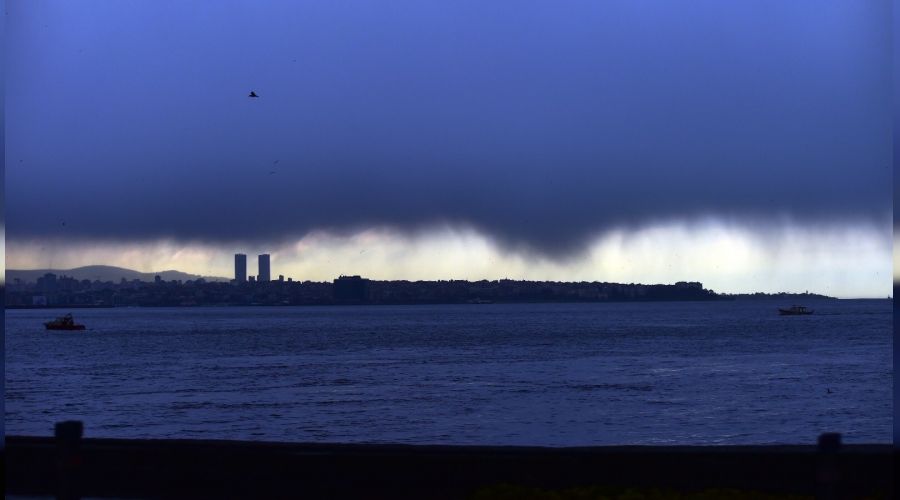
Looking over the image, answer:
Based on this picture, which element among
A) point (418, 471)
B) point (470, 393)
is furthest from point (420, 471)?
point (470, 393)

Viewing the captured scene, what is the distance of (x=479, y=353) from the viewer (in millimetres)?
95875

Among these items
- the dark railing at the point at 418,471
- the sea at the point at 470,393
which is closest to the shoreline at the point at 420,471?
the dark railing at the point at 418,471

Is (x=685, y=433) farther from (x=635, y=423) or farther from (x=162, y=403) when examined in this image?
(x=162, y=403)

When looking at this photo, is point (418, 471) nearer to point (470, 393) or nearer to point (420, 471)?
point (420, 471)

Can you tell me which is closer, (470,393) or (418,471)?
(418,471)

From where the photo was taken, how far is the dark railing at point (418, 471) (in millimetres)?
11172

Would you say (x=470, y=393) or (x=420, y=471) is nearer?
(x=420, y=471)

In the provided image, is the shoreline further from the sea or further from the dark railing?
the sea

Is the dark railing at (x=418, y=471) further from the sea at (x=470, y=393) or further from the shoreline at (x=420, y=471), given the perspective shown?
the sea at (x=470, y=393)

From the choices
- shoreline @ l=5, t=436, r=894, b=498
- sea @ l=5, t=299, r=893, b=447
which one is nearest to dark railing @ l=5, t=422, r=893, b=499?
shoreline @ l=5, t=436, r=894, b=498

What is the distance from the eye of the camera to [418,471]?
11.3 meters

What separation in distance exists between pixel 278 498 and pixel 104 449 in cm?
228

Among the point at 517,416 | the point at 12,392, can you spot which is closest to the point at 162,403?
the point at 12,392

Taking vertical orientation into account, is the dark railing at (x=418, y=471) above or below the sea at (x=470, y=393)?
above
